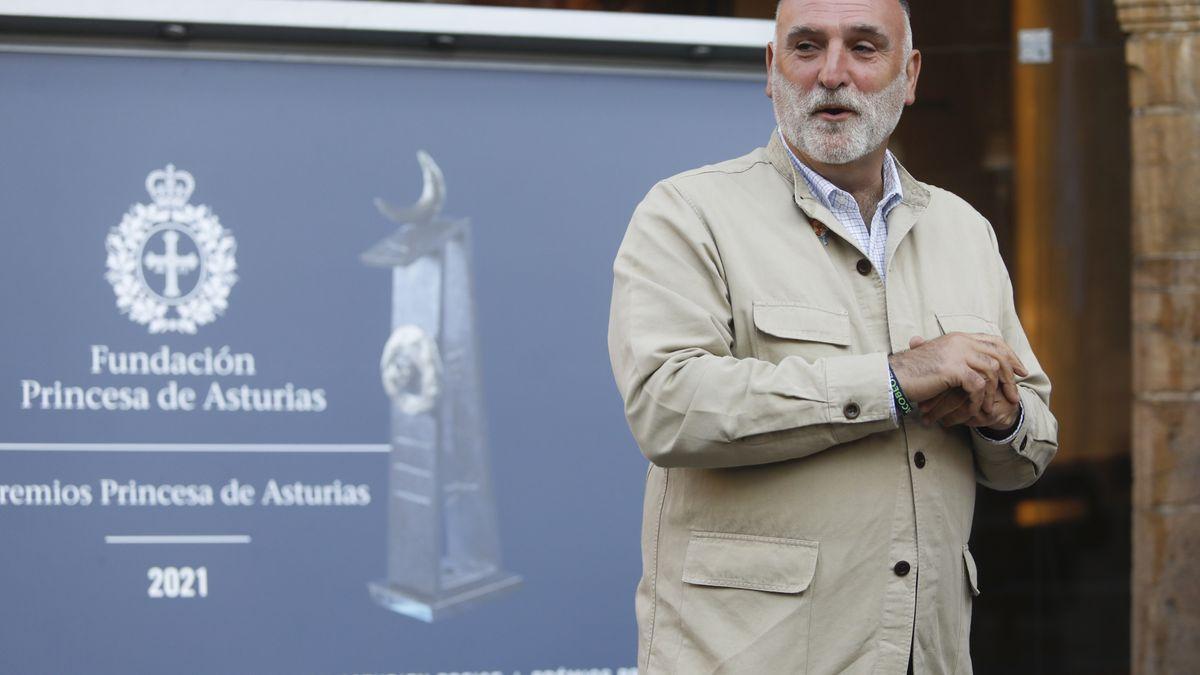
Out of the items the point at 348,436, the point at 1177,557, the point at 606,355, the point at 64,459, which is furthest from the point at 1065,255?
the point at 64,459

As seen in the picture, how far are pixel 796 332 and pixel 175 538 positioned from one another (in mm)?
1479

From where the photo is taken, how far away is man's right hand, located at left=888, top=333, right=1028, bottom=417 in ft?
6.20

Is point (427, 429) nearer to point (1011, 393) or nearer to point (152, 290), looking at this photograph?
point (152, 290)

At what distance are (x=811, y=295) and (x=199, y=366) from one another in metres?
1.40

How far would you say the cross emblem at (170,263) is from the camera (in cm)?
280

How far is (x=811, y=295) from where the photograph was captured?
6.66 feet

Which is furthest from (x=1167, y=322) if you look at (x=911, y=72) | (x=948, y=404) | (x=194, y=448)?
(x=194, y=448)

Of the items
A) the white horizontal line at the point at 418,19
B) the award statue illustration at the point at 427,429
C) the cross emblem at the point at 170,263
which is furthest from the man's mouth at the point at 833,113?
the cross emblem at the point at 170,263

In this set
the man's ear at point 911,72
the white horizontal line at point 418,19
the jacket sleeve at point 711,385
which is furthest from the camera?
the white horizontal line at point 418,19

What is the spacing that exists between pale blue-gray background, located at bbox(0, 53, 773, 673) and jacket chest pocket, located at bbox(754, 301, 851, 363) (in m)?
1.00

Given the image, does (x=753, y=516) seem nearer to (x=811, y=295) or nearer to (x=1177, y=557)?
(x=811, y=295)

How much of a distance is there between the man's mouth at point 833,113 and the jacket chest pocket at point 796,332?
323 mm

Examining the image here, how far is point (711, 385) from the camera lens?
189 centimetres

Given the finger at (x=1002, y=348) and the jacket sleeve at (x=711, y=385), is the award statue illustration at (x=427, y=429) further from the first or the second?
the finger at (x=1002, y=348)
